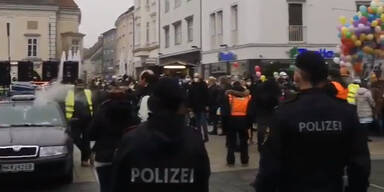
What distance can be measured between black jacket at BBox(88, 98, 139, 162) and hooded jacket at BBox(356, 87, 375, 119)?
9.91 m

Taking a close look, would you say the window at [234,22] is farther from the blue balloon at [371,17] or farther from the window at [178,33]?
the blue balloon at [371,17]

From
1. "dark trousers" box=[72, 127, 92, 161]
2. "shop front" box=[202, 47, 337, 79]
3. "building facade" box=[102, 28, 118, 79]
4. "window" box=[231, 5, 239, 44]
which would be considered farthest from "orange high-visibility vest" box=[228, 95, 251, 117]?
"building facade" box=[102, 28, 118, 79]

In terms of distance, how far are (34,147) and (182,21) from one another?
119ft

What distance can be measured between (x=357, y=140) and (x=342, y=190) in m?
0.33

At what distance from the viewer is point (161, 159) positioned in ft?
11.3

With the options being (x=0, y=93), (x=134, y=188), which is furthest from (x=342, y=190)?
(x=0, y=93)

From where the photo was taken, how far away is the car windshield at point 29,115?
417 inches

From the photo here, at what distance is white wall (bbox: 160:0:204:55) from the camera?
138 feet

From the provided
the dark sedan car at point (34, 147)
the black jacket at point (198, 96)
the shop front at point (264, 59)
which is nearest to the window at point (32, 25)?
the shop front at point (264, 59)

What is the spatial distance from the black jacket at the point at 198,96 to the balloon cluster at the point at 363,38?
4958mm

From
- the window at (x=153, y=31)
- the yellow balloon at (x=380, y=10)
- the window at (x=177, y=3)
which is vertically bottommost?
the yellow balloon at (x=380, y=10)

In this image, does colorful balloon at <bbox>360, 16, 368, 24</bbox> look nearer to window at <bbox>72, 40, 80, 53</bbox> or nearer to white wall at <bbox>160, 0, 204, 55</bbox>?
white wall at <bbox>160, 0, 204, 55</bbox>

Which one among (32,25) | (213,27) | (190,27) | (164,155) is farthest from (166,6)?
(164,155)

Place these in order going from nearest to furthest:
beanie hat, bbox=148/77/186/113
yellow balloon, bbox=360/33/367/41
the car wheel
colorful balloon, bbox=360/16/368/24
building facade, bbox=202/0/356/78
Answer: beanie hat, bbox=148/77/186/113, the car wheel, yellow balloon, bbox=360/33/367/41, colorful balloon, bbox=360/16/368/24, building facade, bbox=202/0/356/78
